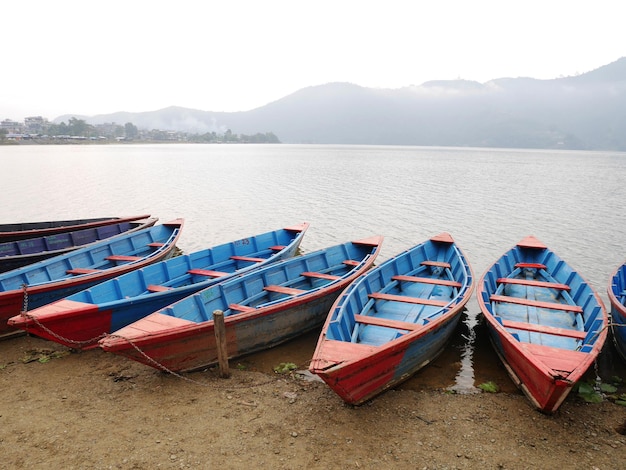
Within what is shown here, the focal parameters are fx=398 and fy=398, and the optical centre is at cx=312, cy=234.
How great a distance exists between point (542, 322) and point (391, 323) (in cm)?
425

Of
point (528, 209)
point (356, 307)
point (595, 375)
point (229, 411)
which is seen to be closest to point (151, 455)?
point (229, 411)

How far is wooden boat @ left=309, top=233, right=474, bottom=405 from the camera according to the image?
6.80m

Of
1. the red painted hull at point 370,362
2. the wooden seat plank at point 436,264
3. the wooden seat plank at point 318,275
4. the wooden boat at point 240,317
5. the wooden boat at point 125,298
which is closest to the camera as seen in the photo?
the red painted hull at point 370,362

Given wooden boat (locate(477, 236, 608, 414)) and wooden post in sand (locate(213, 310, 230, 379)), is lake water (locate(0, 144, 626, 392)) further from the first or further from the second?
wooden boat (locate(477, 236, 608, 414))

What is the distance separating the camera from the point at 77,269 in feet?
40.7

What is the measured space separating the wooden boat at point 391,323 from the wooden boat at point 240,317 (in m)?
0.98

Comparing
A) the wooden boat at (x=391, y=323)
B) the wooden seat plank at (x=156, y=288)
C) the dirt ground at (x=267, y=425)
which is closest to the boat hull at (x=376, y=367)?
the wooden boat at (x=391, y=323)

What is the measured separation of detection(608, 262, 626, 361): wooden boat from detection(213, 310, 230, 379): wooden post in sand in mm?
8005

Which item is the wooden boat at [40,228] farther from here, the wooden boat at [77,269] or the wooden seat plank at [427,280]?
the wooden seat plank at [427,280]

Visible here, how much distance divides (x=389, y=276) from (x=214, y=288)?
5.20 m

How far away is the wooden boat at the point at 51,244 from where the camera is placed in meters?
13.1

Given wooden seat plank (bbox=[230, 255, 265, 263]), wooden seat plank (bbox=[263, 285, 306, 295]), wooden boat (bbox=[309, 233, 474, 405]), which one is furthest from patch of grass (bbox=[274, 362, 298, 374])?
wooden seat plank (bbox=[230, 255, 265, 263])

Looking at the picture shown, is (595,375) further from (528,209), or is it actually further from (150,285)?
(528,209)

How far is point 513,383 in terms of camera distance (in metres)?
8.54
